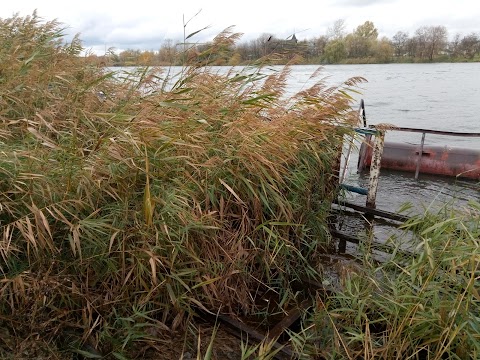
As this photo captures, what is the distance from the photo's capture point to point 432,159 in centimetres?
930

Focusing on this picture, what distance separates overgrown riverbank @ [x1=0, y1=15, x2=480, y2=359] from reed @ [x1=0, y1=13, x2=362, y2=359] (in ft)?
0.04

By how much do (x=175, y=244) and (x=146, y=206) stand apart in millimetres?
394

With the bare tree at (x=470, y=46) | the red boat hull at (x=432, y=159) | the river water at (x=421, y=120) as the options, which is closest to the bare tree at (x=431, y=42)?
the bare tree at (x=470, y=46)

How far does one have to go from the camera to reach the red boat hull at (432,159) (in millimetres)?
8948

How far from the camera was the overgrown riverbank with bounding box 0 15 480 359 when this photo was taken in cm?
225

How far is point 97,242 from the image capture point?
245cm

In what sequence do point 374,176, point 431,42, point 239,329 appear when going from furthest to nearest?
point 431,42 < point 374,176 < point 239,329

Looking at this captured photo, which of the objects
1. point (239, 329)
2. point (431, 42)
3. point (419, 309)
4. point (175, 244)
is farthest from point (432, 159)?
point (431, 42)

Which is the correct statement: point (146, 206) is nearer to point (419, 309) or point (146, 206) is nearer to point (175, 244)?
point (175, 244)

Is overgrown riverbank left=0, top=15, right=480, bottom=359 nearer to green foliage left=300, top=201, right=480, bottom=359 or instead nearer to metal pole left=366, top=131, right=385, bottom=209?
green foliage left=300, top=201, right=480, bottom=359

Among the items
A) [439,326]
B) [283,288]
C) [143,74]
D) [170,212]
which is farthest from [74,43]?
[439,326]

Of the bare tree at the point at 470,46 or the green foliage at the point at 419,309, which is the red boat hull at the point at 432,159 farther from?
the bare tree at the point at 470,46

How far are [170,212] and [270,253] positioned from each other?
967 millimetres

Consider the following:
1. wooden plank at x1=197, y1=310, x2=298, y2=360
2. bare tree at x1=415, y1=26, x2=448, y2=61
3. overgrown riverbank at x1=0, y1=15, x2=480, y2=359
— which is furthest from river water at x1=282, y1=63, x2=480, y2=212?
bare tree at x1=415, y1=26, x2=448, y2=61
